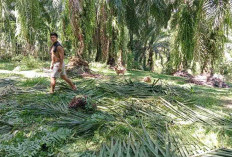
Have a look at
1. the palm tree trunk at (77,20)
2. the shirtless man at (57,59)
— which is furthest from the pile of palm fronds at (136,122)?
the palm tree trunk at (77,20)

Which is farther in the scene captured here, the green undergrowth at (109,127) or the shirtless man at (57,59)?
the shirtless man at (57,59)

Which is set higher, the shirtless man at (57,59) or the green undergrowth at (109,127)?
the shirtless man at (57,59)

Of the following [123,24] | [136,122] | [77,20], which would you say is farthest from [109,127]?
[123,24]

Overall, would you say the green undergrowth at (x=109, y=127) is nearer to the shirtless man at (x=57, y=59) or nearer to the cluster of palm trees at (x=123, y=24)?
the shirtless man at (x=57, y=59)

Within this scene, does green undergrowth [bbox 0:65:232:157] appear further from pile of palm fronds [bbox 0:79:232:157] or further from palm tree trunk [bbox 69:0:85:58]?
palm tree trunk [bbox 69:0:85:58]

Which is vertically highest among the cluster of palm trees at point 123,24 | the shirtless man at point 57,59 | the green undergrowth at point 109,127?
the cluster of palm trees at point 123,24

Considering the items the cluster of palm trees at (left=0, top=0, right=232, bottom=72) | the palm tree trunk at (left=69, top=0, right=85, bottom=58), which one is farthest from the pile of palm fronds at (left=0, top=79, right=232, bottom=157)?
the palm tree trunk at (left=69, top=0, right=85, bottom=58)

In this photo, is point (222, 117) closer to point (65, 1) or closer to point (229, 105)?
point (229, 105)

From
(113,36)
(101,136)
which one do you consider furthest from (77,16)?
(101,136)

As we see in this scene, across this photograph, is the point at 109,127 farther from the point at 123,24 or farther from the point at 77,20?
the point at 123,24

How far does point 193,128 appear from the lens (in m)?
3.45

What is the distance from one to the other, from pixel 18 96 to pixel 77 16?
4320 mm

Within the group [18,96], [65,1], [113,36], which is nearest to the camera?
[18,96]

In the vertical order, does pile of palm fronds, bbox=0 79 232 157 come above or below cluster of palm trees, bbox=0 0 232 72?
below
